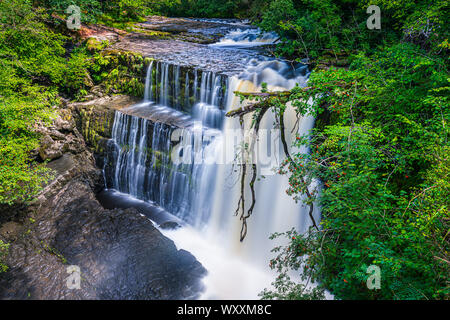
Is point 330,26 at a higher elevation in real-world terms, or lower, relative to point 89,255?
higher

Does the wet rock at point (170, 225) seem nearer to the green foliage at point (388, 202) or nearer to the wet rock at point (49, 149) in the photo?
the wet rock at point (49, 149)

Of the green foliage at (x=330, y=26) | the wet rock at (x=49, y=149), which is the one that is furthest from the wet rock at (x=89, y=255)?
the green foliage at (x=330, y=26)

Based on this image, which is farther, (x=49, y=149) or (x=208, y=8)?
(x=208, y=8)

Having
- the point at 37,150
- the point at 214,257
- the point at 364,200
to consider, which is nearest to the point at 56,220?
the point at 37,150

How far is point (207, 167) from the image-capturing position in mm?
7938

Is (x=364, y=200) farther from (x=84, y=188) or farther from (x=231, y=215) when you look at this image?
(x=84, y=188)

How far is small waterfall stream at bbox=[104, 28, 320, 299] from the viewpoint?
6715 millimetres

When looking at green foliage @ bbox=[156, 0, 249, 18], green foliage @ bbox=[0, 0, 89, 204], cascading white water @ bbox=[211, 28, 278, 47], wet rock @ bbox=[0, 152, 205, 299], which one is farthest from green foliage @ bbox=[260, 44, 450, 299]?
green foliage @ bbox=[156, 0, 249, 18]

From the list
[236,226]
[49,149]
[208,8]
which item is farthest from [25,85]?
[208,8]

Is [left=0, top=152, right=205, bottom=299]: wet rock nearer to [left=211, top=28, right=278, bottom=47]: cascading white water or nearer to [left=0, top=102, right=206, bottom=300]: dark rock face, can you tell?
[left=0, top=102, right=206, bottom=300]: dark rock face

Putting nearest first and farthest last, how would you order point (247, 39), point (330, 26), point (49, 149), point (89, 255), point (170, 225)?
point (89, 255) → point (170, 225) → point (49, 149) → point (330, 26) → point (247, 39)

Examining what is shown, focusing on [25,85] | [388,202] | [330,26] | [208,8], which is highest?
[208,8]

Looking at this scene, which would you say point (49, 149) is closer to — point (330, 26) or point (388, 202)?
point (388, 202)

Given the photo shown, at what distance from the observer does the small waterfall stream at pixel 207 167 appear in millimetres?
6715
